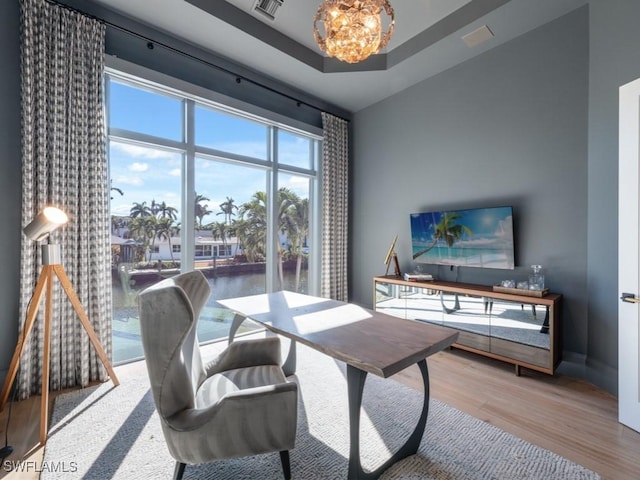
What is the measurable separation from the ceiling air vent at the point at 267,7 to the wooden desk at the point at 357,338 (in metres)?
2.62

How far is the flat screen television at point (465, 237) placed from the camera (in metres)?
2.89

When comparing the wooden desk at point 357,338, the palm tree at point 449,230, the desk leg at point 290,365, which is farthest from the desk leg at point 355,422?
the palm tree at point 449,230

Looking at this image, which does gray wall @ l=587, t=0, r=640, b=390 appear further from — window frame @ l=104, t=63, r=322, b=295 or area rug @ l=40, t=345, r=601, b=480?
window frame @ l=104, t=63, r=322, b=295

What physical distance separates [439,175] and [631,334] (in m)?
2.25

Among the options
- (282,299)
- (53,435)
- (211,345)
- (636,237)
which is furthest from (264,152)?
(636,237)

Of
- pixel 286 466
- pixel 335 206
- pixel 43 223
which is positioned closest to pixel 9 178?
pixel 43 223

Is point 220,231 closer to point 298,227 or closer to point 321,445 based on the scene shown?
point 298,227

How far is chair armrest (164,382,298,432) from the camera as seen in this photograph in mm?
1190

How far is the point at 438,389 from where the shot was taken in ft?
7.77

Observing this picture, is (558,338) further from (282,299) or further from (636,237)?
(282,299)

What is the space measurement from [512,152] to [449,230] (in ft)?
3.18

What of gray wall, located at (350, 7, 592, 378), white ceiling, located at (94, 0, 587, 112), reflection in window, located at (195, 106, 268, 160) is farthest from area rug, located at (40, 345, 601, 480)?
white ceiling, located at (94, 0, 587, 112)

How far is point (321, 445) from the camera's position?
172 cm

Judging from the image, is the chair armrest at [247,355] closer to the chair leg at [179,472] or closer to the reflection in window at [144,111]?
the chair leg at [179,472]
